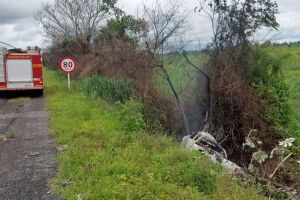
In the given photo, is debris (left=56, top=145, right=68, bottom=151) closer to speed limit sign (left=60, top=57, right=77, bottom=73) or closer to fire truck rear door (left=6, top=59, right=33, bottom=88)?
speed limit sign (left=60, top=57, right=77, bottom=73)

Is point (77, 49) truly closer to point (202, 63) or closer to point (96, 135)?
point (202, 63)

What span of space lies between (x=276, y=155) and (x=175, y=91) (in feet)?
14.4

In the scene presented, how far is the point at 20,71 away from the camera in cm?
2241

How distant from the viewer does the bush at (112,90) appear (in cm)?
1725

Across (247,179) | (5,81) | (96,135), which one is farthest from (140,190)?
(5,81)

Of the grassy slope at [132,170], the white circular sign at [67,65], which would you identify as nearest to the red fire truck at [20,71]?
the white circular sign at [67,65]

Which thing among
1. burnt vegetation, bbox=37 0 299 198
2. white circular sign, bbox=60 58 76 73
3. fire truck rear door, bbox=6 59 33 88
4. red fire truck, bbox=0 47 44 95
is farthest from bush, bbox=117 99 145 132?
fire truck rear door, bbox=6 59 33 88

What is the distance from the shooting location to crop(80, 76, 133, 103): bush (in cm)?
1725

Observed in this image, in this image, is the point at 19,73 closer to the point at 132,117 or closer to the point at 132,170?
the point at 132,117

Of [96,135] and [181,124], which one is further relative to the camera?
[181,124]

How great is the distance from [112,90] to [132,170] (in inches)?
423

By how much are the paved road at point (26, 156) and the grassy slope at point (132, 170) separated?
0.28 metres

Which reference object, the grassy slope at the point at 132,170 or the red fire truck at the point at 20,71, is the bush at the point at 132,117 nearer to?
the grassy slope at the point at 132,170

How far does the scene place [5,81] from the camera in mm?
22266
